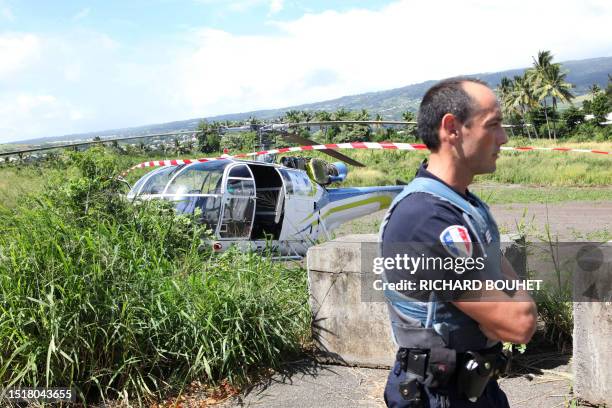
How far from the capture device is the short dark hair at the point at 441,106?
1.81 m

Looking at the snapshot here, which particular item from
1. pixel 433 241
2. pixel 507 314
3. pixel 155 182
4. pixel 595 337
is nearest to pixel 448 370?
pixel 507 314

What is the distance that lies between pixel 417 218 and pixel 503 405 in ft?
2.60

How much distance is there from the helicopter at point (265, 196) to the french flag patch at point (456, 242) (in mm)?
5899

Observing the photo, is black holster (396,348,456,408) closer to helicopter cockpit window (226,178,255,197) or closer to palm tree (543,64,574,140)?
helicopter cockpit window (226,178,255,197)

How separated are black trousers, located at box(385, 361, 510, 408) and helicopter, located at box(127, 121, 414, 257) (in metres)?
5.59

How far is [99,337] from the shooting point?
4.05 meters

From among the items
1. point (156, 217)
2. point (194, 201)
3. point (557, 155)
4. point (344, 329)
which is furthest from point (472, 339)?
point (557, 155)

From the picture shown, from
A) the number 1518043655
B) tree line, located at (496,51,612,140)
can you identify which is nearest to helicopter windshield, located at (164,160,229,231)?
the number 1518043655

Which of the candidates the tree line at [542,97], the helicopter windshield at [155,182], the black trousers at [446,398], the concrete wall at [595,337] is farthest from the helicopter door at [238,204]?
the tree line at [542,97]

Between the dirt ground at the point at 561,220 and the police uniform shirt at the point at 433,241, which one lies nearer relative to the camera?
the police uniform shirt at the point at 433,241

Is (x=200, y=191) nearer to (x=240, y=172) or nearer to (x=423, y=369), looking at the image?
(x=240, y=172)

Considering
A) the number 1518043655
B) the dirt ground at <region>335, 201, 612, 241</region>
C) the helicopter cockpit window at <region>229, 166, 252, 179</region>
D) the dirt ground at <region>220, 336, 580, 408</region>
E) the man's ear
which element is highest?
the man's ear

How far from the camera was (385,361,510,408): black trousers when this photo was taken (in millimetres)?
1800

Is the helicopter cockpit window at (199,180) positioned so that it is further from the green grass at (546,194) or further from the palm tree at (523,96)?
the palm tree at (523,96)
